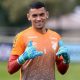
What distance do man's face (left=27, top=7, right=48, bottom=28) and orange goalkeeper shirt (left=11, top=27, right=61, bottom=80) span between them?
11 cm

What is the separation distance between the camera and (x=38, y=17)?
286 inches

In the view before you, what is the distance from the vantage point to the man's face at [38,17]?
7258mm

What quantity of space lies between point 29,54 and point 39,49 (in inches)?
11.0

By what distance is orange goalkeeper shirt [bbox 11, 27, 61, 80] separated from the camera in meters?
7.23

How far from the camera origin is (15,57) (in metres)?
7.27

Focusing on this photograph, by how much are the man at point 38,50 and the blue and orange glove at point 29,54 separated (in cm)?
4

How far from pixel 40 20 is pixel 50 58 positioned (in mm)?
513

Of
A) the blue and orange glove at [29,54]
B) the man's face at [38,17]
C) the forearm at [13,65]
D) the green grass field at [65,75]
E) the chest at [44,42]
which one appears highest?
the green grass field at [65,75]

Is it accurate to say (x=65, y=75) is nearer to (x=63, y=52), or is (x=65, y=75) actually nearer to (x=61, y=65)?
(x=61, y=65)

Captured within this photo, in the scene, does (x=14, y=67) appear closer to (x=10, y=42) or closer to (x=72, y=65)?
(x=72, y=65)

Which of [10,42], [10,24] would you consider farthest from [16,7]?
[10,42]

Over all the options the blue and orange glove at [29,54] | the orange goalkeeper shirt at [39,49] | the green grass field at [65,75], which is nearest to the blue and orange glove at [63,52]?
the orange goalkeeper shirt at [39,49]

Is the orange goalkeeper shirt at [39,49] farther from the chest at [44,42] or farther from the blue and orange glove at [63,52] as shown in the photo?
the blue and orange glove at [63,52]

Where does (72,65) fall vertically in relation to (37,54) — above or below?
above
